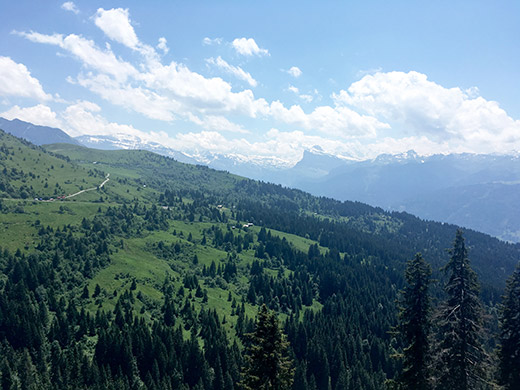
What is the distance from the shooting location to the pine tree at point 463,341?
34469mm

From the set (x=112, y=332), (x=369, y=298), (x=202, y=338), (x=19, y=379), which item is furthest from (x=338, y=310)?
(x=19, y=379)

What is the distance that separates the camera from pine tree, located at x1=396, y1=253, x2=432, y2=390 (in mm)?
36438

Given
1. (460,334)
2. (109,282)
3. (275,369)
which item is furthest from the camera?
(109,282)

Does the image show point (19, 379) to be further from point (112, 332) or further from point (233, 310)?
point (233, 310)

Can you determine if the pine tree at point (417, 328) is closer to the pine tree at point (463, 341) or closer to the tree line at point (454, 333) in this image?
the tree line at point (454, 333)

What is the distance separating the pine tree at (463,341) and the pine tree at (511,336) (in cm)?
479

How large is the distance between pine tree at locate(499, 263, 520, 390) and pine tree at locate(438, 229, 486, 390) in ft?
15.7

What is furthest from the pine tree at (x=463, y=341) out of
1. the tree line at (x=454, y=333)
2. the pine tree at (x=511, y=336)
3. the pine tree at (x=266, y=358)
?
the pine tree at (x=266, y=358)

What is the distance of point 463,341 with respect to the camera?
34.5m

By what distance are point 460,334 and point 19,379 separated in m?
106

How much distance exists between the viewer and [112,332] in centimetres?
10675

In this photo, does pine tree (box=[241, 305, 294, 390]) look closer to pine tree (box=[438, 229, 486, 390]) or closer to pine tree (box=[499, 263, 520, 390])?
pine tree (box=[438, 229, 486, 390])

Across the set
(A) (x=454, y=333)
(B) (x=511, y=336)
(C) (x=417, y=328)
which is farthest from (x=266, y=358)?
(B) (x=511, y=336)

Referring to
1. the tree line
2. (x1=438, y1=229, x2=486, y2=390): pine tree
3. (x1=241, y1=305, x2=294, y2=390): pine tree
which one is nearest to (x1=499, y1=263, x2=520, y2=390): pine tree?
the tree line
